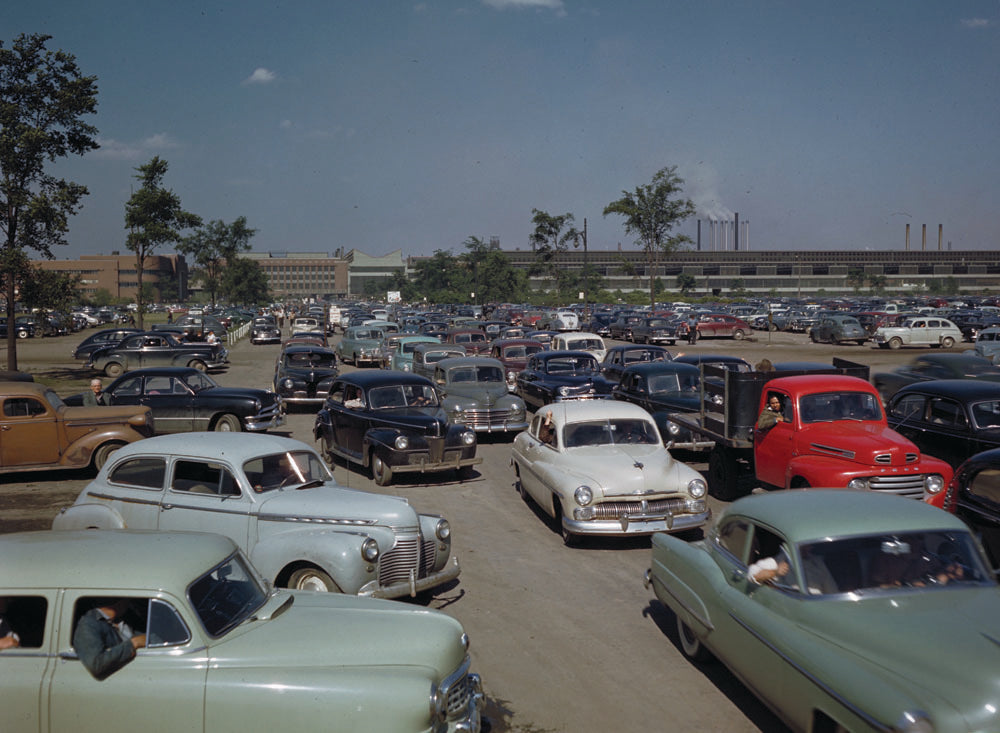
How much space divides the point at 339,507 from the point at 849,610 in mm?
4511

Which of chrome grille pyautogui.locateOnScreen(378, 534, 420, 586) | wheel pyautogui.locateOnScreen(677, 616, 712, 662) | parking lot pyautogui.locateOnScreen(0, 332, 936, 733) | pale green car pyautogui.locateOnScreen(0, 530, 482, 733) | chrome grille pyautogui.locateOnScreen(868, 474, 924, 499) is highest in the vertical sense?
pale green car pyautogui.locateOnScreen(0, 530, 482, 733)

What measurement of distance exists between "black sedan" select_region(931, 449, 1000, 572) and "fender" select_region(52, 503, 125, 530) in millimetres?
8163

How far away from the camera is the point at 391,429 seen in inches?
534

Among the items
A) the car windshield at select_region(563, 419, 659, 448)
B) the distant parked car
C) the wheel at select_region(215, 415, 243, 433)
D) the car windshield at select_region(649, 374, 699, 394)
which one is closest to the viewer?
the distant parked car

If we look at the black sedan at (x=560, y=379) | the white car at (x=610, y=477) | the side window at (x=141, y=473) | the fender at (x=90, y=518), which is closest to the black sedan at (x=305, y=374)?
the black sedan at (x=560, y=379)

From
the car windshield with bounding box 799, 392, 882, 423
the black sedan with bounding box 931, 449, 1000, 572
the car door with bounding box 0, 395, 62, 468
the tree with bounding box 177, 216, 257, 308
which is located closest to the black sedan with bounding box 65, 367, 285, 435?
the car door with bounding box 0, 395, 62, 468

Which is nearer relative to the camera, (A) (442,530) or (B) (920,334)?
(A) (442,530)

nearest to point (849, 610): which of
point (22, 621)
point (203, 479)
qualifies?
point (22, 621)

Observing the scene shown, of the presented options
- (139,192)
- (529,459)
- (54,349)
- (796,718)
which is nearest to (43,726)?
(796,718)

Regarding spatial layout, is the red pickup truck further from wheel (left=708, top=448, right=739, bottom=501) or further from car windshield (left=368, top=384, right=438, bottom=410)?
car windshield (left=368, top=384, right=438, bottom=410)

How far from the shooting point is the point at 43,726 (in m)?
4.38

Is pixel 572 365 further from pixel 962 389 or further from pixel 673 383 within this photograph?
pixel 962 389

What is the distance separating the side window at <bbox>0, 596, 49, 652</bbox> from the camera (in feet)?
14.9

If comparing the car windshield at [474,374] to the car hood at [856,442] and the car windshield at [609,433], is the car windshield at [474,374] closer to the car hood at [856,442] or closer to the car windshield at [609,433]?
the car windshield at [609,433]
